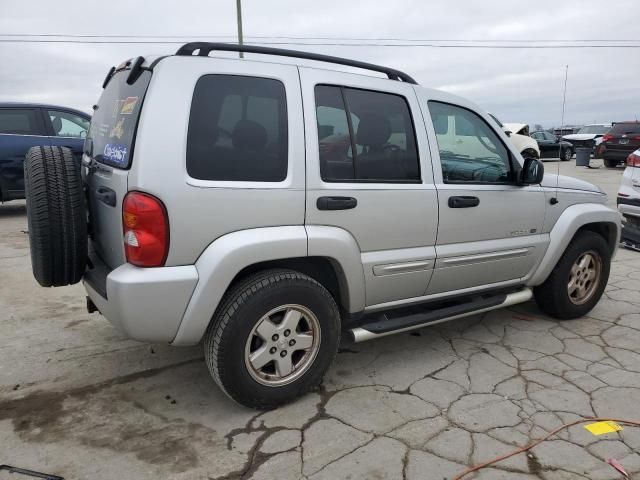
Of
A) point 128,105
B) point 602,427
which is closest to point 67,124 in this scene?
point 128,105

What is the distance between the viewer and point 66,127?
861 cm

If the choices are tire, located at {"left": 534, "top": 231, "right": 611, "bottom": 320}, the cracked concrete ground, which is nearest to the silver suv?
the cracked concrete ground

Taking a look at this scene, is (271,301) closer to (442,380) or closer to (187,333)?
(187,333)

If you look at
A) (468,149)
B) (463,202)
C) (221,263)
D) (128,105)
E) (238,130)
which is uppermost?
(128,105)

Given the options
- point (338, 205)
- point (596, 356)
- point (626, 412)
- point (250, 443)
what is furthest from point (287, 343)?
point (596, 356)

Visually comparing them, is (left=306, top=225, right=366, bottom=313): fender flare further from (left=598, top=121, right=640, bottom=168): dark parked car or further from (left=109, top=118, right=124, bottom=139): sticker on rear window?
(left=598, top=121, right=640, bottom=168): dark parked car

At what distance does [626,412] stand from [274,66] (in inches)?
107

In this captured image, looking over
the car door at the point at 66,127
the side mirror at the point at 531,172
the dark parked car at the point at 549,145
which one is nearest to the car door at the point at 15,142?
the car door at the point at 66,127

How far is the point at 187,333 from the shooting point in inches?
100

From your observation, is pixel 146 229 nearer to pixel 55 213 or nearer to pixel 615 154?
pixel 55 213

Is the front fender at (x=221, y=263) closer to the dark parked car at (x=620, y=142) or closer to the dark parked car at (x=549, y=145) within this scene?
the dark parked car at (x=620, y=142)

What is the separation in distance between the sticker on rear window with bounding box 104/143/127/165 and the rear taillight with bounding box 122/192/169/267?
240mm

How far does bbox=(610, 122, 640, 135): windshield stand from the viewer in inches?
737

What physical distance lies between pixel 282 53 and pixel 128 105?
89 cm
